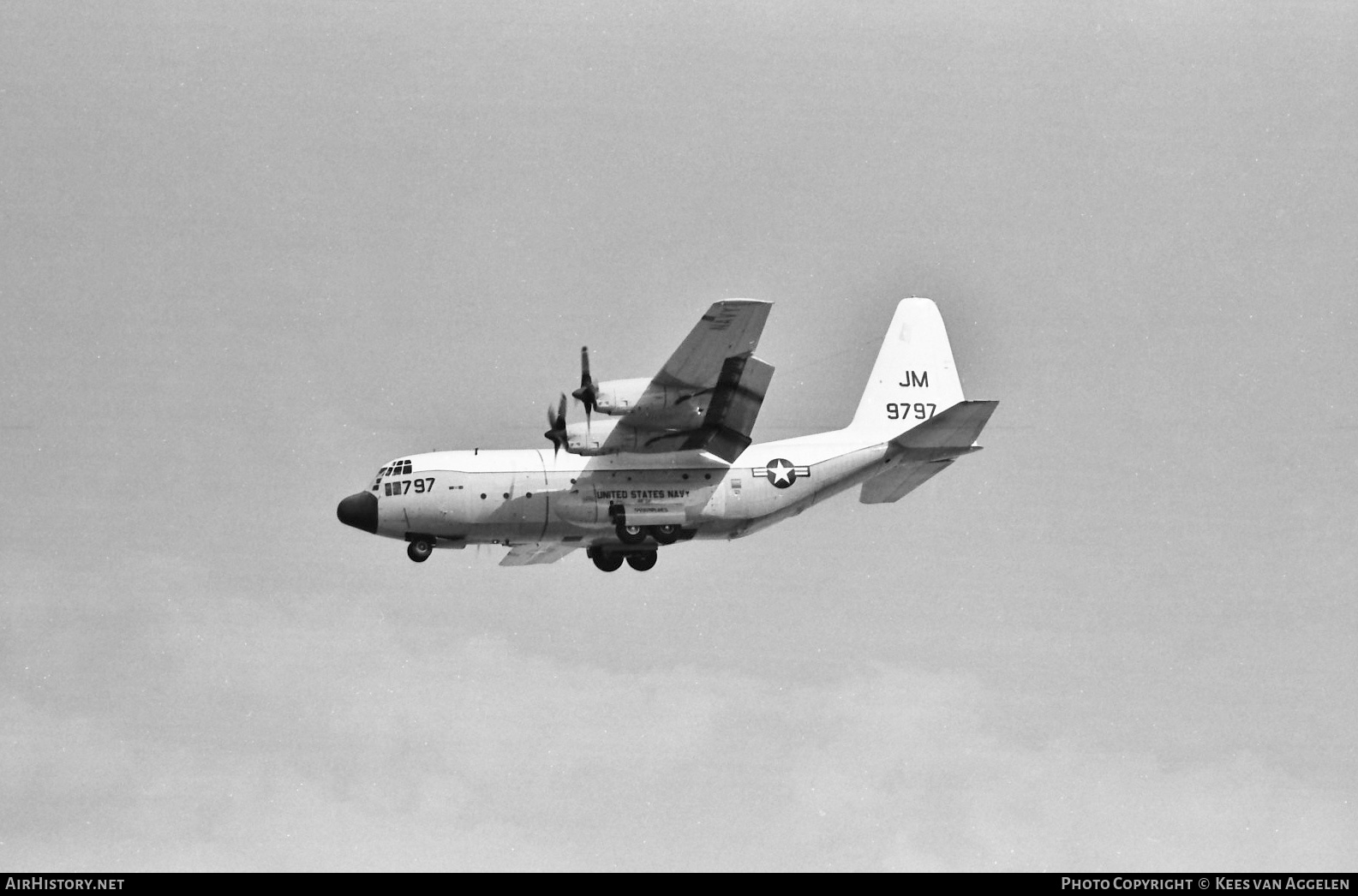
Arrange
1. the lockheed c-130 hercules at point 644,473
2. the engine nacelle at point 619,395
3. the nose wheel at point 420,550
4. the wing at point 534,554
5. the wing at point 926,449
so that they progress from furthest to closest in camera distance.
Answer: the wing at point 534,554 → the nose wheel at point 420,550 → the wing at point 926,449 → the lockheed c-130 hercules at point 644,473 → the engine nacelle at point 619,395

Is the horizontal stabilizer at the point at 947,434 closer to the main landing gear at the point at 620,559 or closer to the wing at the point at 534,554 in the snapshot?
the main landing gear at the point at 620,559

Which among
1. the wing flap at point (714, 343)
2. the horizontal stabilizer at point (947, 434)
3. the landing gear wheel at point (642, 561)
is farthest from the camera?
the landing gear wheel at point (642, 561)

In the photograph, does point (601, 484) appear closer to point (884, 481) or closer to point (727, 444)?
point (727, 444)

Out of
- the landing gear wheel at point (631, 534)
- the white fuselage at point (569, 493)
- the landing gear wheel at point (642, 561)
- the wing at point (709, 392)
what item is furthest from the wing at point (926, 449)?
the landing gear wheel at point (631, 534)

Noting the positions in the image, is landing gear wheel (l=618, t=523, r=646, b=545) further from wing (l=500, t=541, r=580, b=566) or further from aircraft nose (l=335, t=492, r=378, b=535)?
aircraft nose (l=335, t=492, r=378, b=535)

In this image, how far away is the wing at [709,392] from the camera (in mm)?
38125

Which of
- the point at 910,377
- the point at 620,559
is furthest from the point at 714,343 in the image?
the point at 910,377

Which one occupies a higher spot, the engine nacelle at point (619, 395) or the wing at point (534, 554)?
the engine nacelle at point (619, 395)

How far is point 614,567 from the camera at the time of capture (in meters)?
42.5

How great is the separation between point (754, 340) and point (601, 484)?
436cm

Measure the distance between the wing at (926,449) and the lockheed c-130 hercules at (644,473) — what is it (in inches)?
1.4

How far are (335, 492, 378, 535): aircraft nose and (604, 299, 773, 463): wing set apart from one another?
14.9 ft

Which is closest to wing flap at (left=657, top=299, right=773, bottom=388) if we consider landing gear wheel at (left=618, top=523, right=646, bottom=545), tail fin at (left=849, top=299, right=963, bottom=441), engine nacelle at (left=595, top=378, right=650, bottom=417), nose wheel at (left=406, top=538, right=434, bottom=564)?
engine nacelle at (left=595, top=378, right=650, bottom=417)
